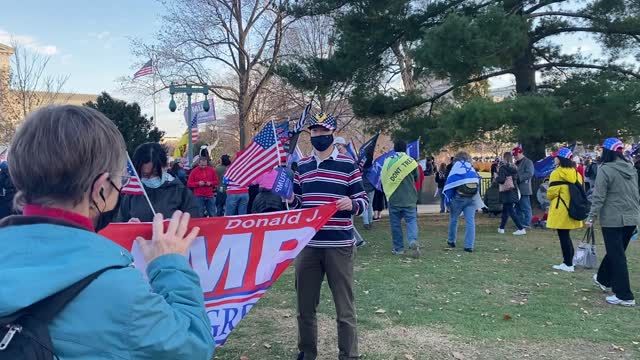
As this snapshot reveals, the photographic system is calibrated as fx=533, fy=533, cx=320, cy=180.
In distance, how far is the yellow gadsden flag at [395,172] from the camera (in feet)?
32.9

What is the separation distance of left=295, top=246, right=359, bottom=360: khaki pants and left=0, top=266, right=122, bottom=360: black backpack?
333 centimetres

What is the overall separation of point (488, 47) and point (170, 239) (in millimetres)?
11638

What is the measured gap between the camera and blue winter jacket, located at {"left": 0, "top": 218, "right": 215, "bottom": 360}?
1263mm

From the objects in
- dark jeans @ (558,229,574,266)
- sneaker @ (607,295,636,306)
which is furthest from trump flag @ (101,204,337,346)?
dark jeans @ (558,229,574,266)

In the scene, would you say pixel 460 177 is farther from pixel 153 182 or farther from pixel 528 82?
pixel 153 182

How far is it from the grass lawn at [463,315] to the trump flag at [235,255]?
5.38ft

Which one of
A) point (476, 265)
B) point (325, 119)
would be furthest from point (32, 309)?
point (476, 265)

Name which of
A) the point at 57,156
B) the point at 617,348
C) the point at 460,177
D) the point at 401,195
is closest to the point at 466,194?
the point at 460,177

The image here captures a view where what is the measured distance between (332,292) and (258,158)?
263 centimetres

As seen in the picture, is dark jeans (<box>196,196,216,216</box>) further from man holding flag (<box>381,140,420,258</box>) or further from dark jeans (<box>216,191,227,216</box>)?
man holding flag (<box>381,140,420,258</box>)

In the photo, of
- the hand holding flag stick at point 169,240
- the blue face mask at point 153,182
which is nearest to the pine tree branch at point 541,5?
the blue face mask at point 153,182

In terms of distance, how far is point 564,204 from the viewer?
27.5ft

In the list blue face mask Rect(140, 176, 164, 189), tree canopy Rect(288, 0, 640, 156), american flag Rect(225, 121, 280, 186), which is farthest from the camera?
tree canopy Rect(288, 0, 640, 156)

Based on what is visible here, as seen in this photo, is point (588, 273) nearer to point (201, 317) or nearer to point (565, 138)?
point (565, 138)
